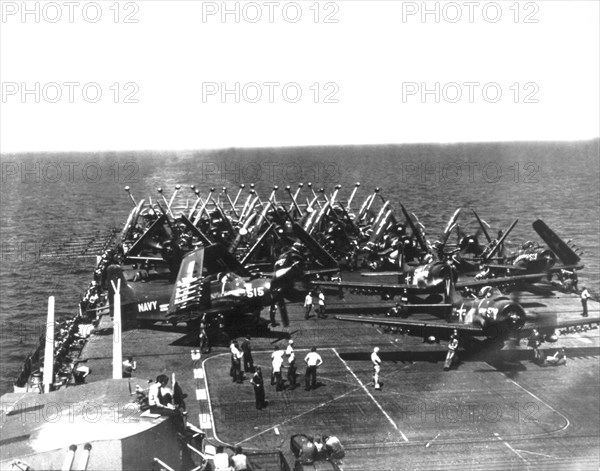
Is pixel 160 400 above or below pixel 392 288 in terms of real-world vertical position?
above

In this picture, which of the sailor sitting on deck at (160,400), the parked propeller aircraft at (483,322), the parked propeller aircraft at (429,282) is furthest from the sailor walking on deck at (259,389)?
the parked propeller aircraft at (429,282)

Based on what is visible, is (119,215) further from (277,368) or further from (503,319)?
(503,319)

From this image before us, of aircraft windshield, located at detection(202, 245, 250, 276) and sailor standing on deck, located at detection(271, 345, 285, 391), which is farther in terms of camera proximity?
aircraft windshield, located at detection(202, 245, 250, 276)

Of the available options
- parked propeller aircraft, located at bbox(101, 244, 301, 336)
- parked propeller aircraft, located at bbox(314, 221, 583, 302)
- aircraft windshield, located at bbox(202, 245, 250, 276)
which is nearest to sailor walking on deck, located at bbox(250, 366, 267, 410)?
parked propeller aircraft, located at bbox(101, 244, 301, 336)

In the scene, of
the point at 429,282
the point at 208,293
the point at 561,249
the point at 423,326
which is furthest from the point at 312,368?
the point at 561,249

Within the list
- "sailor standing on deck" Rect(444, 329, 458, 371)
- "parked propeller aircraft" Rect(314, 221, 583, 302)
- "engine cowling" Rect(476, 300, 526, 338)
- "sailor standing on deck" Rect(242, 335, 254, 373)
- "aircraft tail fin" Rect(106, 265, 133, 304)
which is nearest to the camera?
"sailor standing on deck" Rect(242, 335, 254, 373)

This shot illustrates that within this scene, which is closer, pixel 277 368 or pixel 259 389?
pixel 259 389

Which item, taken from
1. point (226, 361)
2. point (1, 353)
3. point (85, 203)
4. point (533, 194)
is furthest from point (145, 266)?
point (533, 194)

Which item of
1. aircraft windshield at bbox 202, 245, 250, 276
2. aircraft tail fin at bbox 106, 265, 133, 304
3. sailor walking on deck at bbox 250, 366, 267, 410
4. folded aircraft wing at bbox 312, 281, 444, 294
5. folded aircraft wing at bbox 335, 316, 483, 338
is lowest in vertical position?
sailor walking on deck at bbox 250, 366, 267, 410

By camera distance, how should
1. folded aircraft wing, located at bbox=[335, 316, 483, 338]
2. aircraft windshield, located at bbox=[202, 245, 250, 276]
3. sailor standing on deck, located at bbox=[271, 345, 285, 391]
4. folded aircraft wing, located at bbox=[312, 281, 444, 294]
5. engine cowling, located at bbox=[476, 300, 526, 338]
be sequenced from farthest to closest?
folded aircraft wing, located at bbox=[312, 281, 444, 294] → aircraft windshield, located at bbox=[202, 245, 250, 276] → folded aircraft wing, located at bbox=[335, 316, 483, 338] → engine cowling, located at bbox=[476, 300, 526, 338] → sailor standing on deck, located at bbox=[271, 345, 285, 391]

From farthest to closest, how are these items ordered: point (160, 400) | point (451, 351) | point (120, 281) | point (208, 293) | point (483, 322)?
point (120, 281) → point (208, 293) → point (451, 351) → point (483, 322) → point (160, 400)

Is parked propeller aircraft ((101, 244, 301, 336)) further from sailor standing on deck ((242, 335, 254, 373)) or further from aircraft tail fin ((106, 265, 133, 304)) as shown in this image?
sailor standing on deck ((242, 335, 254, 373))

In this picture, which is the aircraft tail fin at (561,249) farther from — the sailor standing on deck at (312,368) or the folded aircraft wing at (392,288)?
the sailor standing on deck at (312,368)

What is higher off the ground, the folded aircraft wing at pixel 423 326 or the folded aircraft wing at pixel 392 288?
the folded aircraft wing at pixel 392 288
